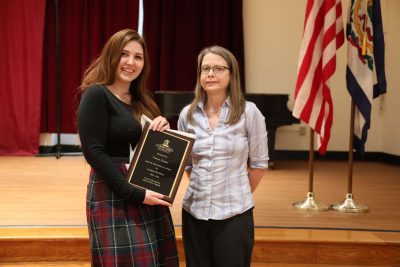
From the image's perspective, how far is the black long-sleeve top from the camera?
6.22 feet

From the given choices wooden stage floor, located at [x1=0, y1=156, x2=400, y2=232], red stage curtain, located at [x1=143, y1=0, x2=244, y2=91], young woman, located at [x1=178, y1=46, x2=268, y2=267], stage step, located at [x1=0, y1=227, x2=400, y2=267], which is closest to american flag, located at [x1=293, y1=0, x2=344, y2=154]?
wooden stage floor, located at [x1=0, y1=156, x2=400, y2=232]

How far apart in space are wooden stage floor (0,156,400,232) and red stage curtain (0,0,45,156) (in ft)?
1.71

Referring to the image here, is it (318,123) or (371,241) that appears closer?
(371,241)

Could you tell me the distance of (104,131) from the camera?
1916 millimetres

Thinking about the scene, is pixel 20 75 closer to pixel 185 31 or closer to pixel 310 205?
pixel 185 31

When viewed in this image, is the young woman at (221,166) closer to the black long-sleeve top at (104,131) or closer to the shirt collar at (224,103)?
the shirt collar at (224,103)

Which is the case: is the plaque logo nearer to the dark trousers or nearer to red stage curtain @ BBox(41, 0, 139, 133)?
the dark trousers

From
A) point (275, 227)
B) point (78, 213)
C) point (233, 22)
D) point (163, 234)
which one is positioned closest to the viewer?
point (163, 234)

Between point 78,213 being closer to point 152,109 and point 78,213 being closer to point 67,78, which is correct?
point 152,109

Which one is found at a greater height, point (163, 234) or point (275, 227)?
point (163, 234)

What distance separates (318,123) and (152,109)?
7.56ft

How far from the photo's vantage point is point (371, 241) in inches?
129

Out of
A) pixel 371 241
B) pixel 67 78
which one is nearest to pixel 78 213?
pixel 371 241

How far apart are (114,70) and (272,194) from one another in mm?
3325
